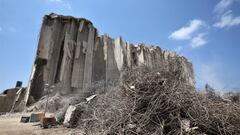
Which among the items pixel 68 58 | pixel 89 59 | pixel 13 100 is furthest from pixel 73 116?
pixel 13 100

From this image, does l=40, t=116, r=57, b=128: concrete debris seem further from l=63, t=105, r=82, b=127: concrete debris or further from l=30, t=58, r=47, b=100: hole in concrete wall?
l=30, t=58, r=47, b=100: hole in concrete wall

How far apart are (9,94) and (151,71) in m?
22.3

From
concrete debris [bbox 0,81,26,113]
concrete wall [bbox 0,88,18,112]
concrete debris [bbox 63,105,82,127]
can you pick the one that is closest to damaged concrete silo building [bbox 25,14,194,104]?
concrete debris [bbox 0,81,26,113]

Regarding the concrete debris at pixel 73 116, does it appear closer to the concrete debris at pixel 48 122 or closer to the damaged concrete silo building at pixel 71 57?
the concrete debris at pixel 48 122

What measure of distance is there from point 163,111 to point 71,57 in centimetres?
1404

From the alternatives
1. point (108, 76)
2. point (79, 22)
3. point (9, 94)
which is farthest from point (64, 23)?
point (9, 94)

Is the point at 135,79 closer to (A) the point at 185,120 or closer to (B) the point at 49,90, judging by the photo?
(A) the point at 185,120

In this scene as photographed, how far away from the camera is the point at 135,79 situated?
341 cm

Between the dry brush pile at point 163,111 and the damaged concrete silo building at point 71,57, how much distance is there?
10.6m

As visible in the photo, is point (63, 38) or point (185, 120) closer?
point (185, 120)

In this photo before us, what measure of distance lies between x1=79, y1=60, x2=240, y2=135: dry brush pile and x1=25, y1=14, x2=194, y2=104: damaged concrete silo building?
1064cm

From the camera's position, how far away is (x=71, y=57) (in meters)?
16.0

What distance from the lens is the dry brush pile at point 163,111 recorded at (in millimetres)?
2689

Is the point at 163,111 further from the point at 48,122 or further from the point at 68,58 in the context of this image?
the point at 68,58
